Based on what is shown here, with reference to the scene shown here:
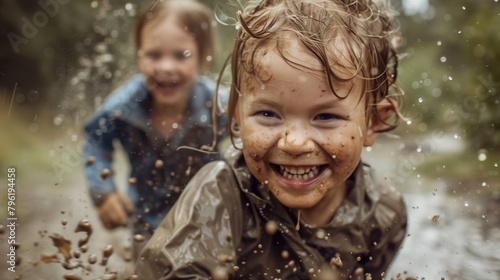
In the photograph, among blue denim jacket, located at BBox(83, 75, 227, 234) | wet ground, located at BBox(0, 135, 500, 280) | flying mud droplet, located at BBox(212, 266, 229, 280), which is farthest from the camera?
blue denim jacket, located at BBox(83, 75, 227, 234)

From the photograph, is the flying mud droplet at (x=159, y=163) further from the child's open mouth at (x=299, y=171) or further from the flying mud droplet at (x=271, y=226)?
the child's open mouth at (x=299, y=171)

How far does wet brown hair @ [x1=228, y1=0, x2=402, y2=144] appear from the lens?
7.79ft

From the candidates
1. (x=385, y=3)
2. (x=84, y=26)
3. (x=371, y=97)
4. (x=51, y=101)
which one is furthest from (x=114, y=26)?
(x=371, y=97)

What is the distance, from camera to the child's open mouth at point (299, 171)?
2.47 meters

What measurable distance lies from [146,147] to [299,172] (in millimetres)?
1838

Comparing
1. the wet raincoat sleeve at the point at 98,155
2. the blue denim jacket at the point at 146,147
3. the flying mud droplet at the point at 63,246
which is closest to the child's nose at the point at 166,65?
the blue denim jacket at the point at 146,147

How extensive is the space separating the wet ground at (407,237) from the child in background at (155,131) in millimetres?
303

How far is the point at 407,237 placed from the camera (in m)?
4.52

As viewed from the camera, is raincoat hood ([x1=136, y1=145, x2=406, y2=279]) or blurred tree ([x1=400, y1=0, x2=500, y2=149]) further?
blurred tree ([x1=400, y1=0, x2=500, y2=149])

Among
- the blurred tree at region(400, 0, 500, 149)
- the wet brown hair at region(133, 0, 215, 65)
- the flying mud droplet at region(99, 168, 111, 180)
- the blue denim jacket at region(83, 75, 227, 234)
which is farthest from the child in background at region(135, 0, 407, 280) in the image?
the wet brown hair at region(133, 0, 215, 65)

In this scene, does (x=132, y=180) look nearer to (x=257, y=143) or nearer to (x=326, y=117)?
(x=257, y=143)

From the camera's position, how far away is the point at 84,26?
24.2 feet

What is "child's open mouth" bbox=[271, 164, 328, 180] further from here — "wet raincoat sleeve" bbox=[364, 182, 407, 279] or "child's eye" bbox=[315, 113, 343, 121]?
"wet raincoat sleeve" bbox=[364, 182, 407, 279]

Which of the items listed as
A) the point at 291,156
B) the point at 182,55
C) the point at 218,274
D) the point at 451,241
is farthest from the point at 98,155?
the point at 451,241
